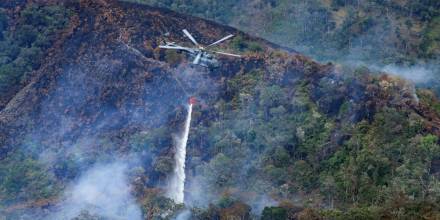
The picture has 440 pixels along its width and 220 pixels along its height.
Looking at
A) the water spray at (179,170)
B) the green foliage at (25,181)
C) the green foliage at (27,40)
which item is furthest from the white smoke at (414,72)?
the green foliage at (25,181)

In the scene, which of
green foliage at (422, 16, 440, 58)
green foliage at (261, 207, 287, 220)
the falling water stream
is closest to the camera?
green foliage at (261, 207, 287, 220)

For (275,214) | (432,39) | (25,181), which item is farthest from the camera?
(432,39)

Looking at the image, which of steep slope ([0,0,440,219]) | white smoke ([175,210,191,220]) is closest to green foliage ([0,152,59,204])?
steep slope ([0,0,440,219])

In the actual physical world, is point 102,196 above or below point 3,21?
below

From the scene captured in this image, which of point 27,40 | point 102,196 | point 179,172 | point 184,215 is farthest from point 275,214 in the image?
point 27,40

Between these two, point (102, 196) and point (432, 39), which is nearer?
point (102, 196)

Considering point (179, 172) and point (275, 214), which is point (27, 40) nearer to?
point (179, 172)

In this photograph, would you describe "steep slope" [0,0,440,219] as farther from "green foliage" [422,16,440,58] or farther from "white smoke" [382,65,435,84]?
"green foliage" [422,16,440,58]
